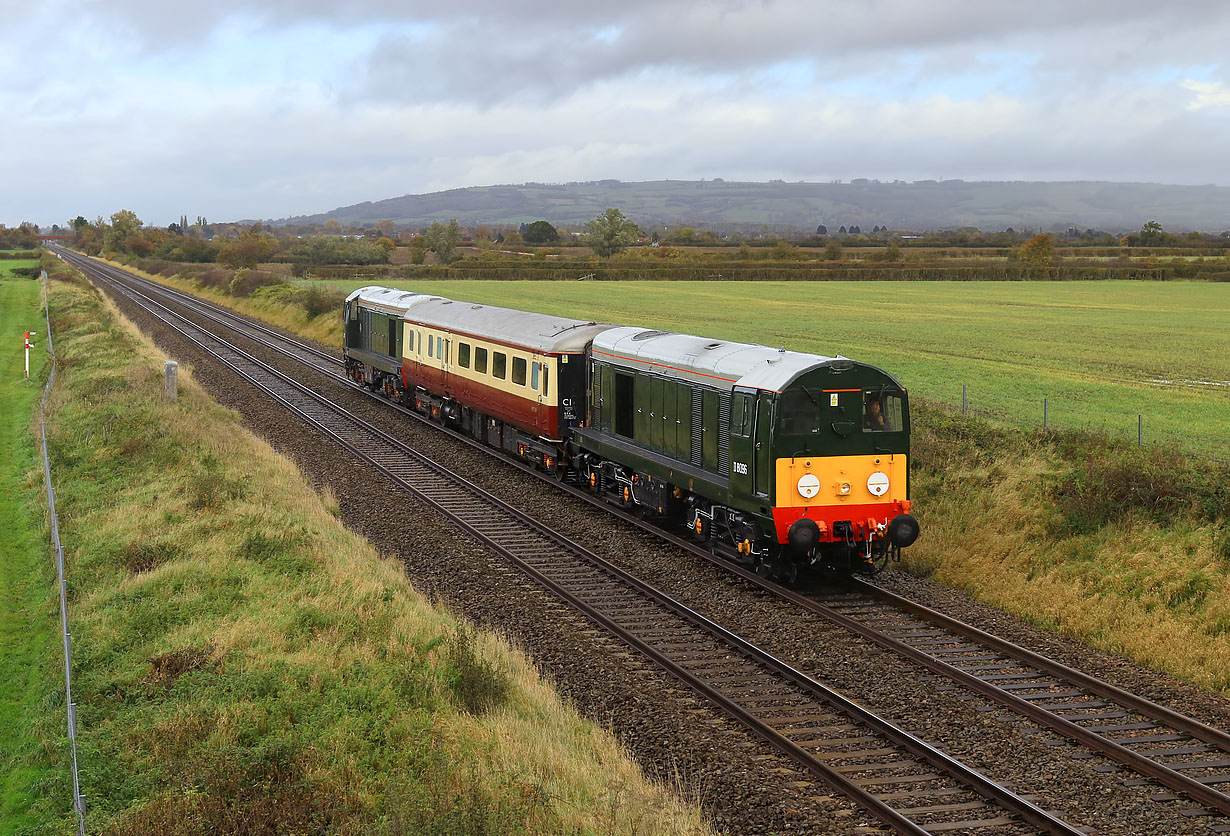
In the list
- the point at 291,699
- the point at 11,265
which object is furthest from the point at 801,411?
the point at 11,265

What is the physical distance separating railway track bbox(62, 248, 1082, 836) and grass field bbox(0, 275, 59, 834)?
23.8 feet

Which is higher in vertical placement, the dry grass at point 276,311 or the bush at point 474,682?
the dry grass at point 276,311

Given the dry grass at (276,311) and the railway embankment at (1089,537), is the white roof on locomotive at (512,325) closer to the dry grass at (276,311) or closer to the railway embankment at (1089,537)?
the railway embankment at (1089,537)

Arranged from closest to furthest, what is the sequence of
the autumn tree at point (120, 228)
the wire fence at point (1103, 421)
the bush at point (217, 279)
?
the wire fence at point (1103, 421)
the bush at point (217, 279)
the autumn tree at point (120, 228)

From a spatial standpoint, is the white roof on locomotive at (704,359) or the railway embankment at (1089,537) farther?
the white roof on locomotive at (704,359)

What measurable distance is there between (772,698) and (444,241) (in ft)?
422

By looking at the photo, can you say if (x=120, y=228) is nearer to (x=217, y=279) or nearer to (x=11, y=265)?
(x=11, y=265)

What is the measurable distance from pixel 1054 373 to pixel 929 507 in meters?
19.6

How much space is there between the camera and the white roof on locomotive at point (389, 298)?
3703 centimetres

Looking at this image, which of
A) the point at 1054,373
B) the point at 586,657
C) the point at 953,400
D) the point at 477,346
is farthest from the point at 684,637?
the point at 1054,373

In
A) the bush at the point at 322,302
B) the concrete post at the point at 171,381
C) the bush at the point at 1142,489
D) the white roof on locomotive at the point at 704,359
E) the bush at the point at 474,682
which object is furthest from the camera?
the bush at the point at 322,302

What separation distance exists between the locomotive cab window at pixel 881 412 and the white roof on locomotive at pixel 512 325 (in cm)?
908

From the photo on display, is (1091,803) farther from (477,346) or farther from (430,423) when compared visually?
(430,423)

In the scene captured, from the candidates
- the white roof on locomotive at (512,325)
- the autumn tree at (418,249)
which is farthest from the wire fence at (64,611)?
the autumn tree at (418,249)
